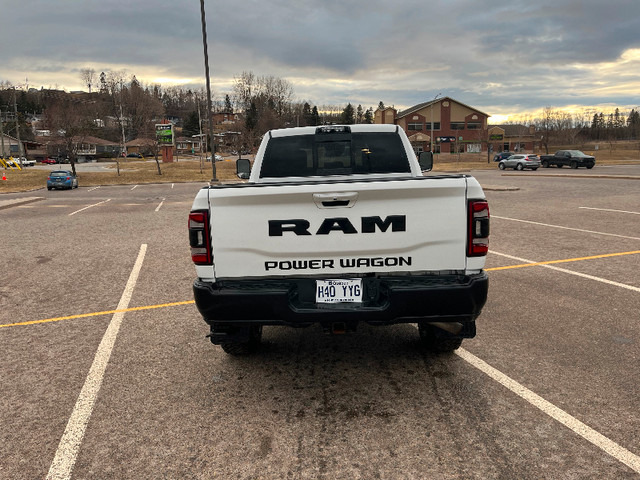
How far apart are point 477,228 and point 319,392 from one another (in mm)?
1727

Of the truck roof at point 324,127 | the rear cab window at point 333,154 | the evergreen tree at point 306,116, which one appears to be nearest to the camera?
the rear cab window at point 333,154

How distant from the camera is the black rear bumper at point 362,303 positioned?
3240mm

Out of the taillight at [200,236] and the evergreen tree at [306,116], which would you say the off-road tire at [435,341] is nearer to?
the taillight at [200,236]

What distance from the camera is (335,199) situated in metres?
3.18

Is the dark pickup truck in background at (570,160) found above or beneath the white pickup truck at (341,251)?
above

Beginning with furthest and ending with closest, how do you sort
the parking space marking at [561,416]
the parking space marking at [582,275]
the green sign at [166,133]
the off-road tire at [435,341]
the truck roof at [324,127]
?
1. the green sign at [166,133]
2. the parking space marking at [582,275]
3. the truck roof at [324,127]
4. the off-road tire at [435,341]
5. the parking space marking at [561,416]

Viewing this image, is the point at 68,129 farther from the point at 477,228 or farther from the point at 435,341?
the point at 477,228

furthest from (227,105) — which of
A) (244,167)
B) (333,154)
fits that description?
(333,154)

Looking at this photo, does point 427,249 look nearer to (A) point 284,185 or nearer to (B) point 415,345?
(A) point 284,185

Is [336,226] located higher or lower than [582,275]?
higher

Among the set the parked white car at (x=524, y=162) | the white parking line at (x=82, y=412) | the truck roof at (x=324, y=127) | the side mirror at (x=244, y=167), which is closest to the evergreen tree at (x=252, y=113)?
the parked white car at (x=524, y=162)

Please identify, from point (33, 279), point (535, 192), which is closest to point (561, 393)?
point (33, 279)

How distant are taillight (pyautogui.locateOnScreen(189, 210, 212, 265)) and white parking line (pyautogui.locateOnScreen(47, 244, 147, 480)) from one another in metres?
1.38

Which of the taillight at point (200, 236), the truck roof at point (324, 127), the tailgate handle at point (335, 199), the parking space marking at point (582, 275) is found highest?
the truck roof at point (324, 127)
